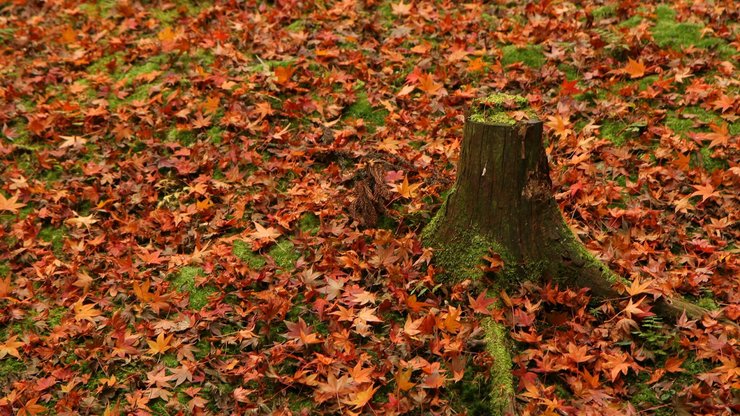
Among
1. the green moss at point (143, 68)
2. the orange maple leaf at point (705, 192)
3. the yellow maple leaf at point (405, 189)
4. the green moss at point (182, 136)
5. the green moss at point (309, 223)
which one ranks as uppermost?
the green moss at point (143, 68)

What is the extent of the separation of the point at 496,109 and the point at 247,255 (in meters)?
1.90

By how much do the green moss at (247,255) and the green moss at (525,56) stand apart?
296cm

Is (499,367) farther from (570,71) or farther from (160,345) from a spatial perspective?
(570,71)

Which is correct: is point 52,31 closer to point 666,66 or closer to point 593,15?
point 593,15

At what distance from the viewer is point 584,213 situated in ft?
13.8

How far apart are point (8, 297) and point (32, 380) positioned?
798mm

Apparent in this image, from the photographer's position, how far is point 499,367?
3312 millimetres

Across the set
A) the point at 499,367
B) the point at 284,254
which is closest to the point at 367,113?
the point at 284,254

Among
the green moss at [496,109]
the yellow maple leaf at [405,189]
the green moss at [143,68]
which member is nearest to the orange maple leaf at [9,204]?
the green moss at [143,68]

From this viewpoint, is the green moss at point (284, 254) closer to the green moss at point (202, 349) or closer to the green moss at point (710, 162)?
the green moss at point (202, 349)

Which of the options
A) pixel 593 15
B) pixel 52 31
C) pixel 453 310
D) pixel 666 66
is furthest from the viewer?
pixel 52 31

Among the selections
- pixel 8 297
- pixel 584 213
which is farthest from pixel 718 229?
pixel 8 297

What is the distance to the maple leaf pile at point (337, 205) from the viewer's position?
3434 mm

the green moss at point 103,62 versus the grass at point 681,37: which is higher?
the grass at point 681,37
